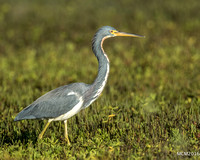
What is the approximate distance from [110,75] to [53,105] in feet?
13.7

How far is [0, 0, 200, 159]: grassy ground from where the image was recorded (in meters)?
5.11

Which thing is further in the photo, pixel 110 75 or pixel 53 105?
pixel 110 75

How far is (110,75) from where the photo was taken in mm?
9594

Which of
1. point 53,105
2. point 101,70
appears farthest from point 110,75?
point 53,105

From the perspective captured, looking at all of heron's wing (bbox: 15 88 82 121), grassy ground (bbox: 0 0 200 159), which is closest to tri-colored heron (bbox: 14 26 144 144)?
heron's wing (bbox: 15 88 82 121)

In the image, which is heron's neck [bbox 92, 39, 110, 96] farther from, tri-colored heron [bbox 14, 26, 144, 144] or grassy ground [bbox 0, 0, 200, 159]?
grassy ground [bbox 0, 0, 200, 159]

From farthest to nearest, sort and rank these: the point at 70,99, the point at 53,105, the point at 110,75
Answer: the point at 110,75 → the point at 53,105 → the point at 70,99

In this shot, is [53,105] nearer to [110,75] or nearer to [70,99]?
[70,99]

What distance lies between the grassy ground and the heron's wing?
42 centimetres

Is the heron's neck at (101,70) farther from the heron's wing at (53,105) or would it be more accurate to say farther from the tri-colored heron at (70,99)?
the heron's wing at (53,105)

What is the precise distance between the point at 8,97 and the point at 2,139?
2.01 m

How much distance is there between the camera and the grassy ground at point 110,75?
5109mm

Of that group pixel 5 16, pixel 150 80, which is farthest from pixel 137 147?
pixel 5 16

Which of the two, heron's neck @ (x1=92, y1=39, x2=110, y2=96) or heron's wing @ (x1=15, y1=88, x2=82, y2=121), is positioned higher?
heron's neck @ (x1=92, y1=39, x2=110, y2=96)
